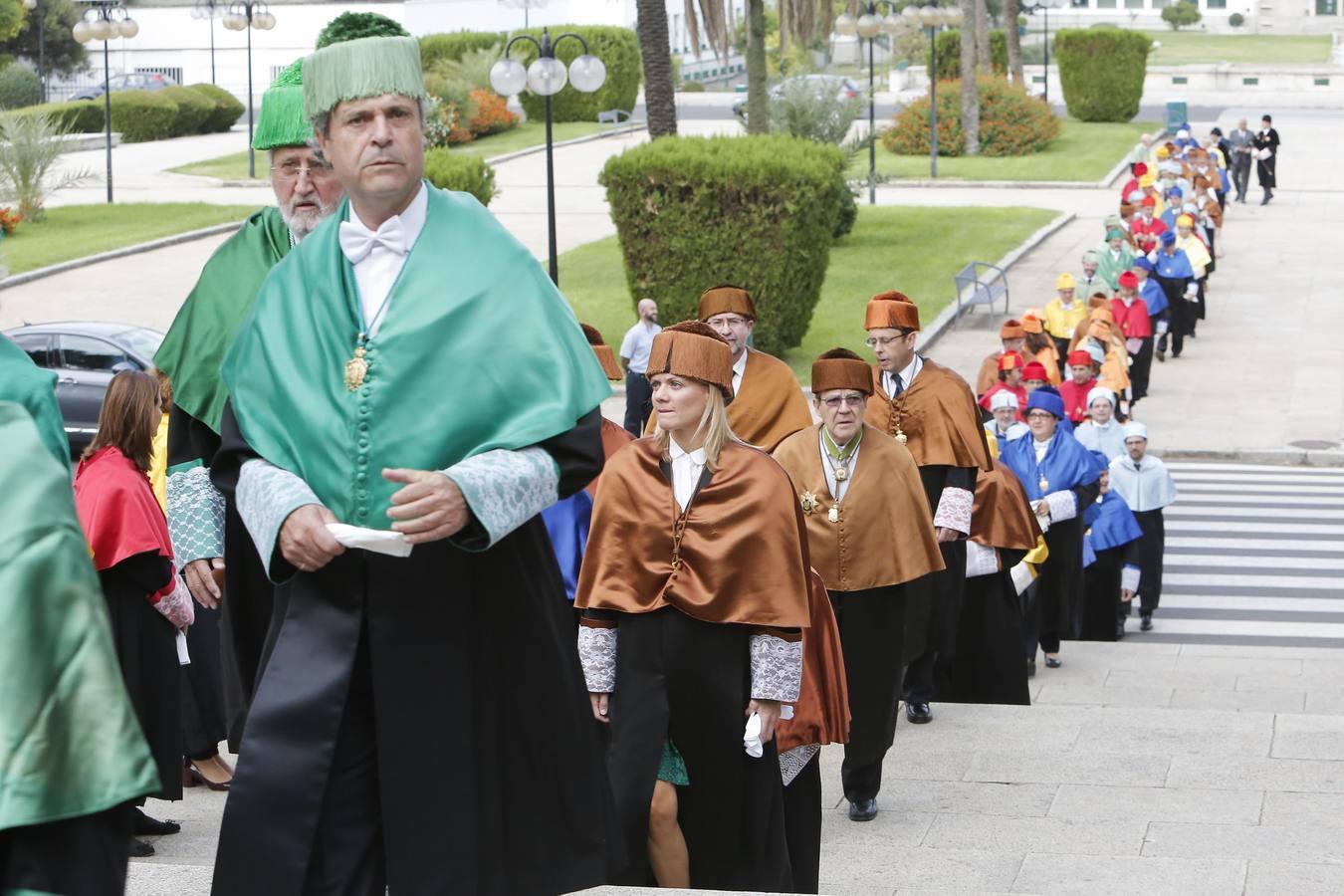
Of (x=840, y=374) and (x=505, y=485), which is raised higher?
(x=505, y=485)

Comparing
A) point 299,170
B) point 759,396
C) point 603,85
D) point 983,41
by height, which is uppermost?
point 983,41

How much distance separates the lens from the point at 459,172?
28.6 meters

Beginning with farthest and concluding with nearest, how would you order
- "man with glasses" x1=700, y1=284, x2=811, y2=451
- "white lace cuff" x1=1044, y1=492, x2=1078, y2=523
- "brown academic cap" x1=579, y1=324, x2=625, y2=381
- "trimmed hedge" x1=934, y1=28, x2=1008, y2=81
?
1. "trimmed hedge" x1=934, y1=28, x2=1008, y2=81
2. "white lace cuff" x1=1044, y1=492, x2=1078, y2=523
3. "man with glasses" x1=700, y1=284, x2=811, y2=451
4. "brown academic cap" x1=579, y1=324, x2=625, y2=381

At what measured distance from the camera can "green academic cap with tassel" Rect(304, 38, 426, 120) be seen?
4137mm

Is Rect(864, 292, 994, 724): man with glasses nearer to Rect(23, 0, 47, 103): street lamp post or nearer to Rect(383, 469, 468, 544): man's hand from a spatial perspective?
Rect(383, 469, 468, 544): man's hand

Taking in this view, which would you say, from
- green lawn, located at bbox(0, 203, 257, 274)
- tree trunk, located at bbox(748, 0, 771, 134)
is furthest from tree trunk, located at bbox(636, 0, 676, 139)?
green lawn, located at bbox(0, 203, 257, 274)

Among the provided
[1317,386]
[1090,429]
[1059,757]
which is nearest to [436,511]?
[1059,757]

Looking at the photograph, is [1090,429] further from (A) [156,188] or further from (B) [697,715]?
(A) [156,188]

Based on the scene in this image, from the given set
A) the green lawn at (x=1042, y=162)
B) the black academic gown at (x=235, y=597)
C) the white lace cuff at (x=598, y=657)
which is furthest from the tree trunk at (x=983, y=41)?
the black academic gown at (x=235, y=597)

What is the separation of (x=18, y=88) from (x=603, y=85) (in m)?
17.3

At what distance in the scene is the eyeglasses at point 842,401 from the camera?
8.37 m

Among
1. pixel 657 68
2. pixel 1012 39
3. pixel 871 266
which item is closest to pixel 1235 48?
pixel 1012 39

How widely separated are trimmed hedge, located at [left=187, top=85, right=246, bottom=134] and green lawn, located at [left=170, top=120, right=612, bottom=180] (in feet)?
22.6

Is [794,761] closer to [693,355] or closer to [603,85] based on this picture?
[693,355]
